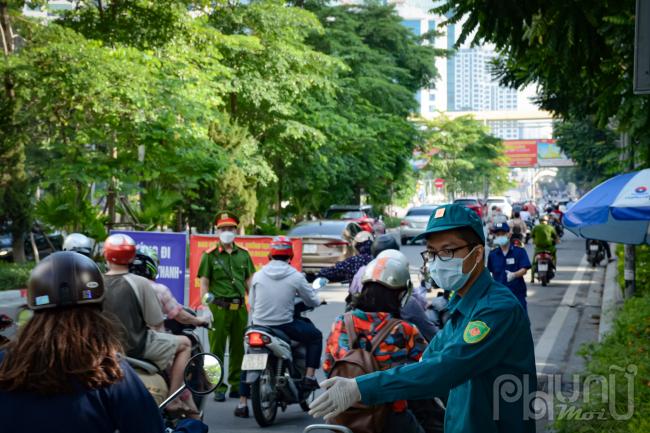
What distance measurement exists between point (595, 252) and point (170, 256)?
17430 millimetres

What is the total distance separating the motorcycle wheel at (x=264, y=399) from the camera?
8219 mm

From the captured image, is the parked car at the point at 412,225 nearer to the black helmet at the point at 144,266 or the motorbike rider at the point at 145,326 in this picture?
the black helmet at the point at 144,266

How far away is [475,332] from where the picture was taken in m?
3.29

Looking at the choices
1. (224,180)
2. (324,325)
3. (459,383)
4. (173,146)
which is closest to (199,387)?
(459,383)

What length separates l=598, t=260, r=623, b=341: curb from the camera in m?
13.9

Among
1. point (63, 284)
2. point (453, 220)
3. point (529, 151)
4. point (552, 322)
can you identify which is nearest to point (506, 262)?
point (552, 322)

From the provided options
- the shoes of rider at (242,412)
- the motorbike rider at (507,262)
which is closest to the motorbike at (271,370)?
the shoes of rider at (242,412)

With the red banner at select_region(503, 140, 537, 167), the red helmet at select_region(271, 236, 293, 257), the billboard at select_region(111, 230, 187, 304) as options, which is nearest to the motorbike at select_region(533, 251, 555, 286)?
the billboard at select_region(111, 230, 187, 304)

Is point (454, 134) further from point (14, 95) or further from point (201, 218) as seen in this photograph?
point (14, 95)

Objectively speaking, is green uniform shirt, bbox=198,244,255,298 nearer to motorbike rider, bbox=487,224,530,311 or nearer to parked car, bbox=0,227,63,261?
motorbike rider, bbox=487,224,530,311

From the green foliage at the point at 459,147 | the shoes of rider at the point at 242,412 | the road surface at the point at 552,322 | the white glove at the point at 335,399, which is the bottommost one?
the road surface at the point at 552,322

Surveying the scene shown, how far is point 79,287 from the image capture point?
2.71m

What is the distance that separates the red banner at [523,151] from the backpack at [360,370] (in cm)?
10136

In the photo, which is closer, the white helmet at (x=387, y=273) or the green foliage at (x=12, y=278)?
the white helmet at (x=387, y=273)
